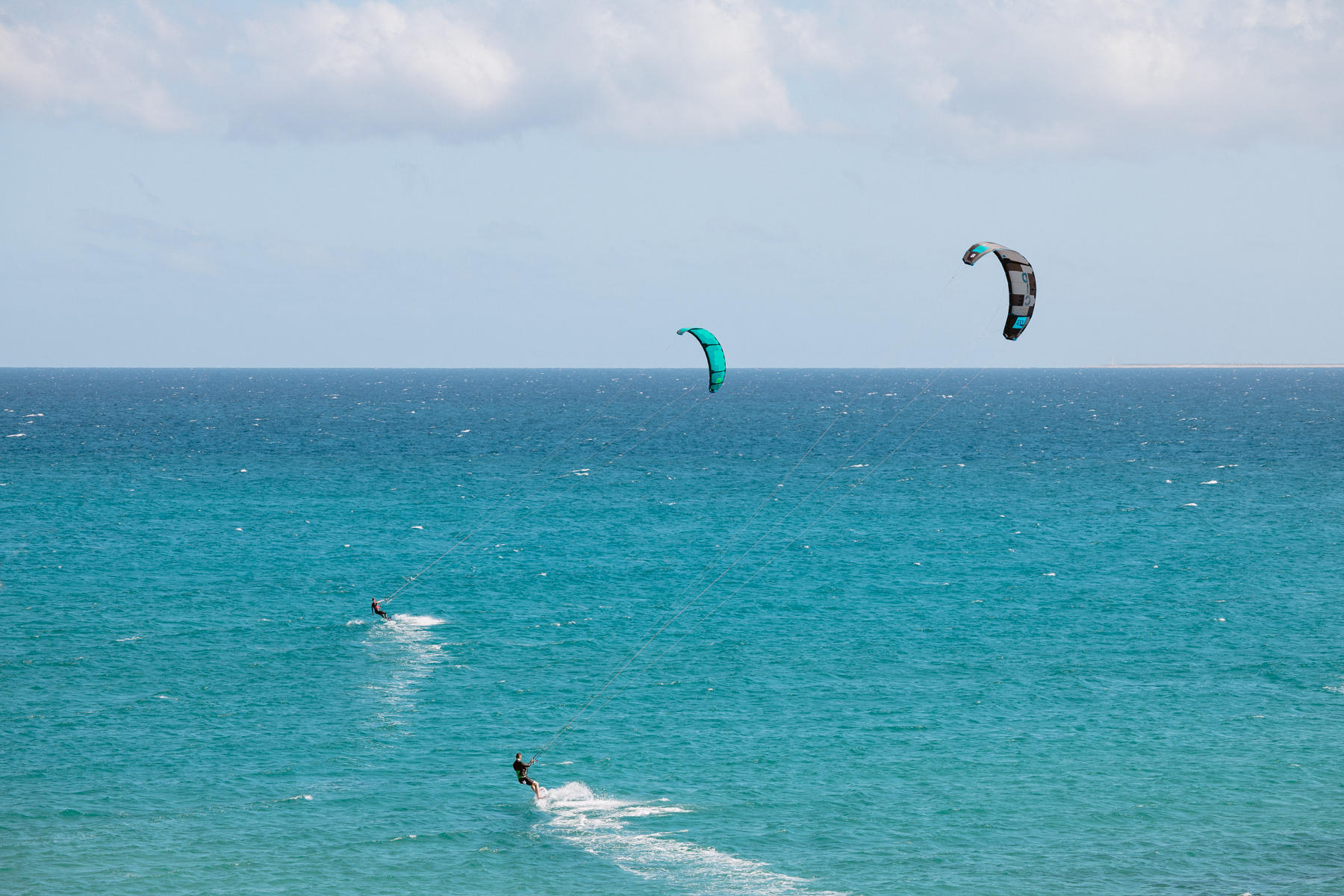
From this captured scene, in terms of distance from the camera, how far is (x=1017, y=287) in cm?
4966

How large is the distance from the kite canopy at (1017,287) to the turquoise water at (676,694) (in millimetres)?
17111

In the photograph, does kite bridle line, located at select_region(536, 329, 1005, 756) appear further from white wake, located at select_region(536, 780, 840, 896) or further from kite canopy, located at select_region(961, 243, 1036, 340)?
kite canopy, located at select_region(961, 243, 1036, 340)

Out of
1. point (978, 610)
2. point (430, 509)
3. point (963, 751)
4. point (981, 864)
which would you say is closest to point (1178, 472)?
point (978, 610)

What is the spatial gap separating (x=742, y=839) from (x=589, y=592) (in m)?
36.4

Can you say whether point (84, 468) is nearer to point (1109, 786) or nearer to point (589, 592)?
point (589, 592)

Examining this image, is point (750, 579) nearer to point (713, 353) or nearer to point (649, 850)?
point (713, 353)

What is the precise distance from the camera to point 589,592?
7712 cm

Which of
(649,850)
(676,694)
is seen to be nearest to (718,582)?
(676,694)

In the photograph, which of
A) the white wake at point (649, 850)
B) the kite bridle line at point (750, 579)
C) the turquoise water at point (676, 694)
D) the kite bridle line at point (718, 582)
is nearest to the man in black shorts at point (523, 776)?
the white wake at point (649, 850)

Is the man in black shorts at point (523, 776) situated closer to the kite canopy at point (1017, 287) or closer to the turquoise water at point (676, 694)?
the turquoise water at point (676, 694)

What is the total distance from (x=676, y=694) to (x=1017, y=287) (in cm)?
2372

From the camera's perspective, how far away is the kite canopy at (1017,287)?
160 ft

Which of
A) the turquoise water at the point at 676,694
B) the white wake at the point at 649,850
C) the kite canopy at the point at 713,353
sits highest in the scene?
the kite canopy at the point at 713,353

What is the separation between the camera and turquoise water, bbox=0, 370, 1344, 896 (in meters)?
40.6
